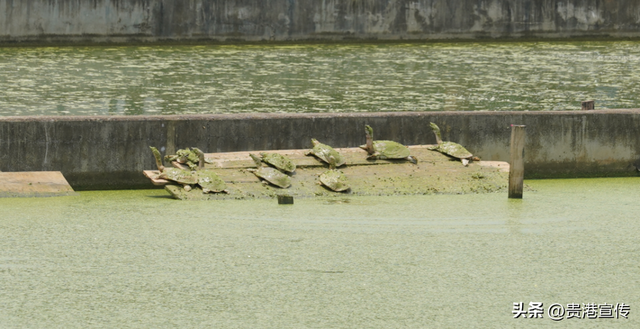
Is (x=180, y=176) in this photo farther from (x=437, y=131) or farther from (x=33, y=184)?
(x=437, y=131)

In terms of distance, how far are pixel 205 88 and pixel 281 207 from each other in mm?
9157

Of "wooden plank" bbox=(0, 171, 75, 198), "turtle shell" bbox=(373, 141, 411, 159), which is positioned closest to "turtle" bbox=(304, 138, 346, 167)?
"turtle shell" bbox=(373, 141, 411, 159)

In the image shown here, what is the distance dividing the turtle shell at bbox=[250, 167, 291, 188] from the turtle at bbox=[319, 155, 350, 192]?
330 mm

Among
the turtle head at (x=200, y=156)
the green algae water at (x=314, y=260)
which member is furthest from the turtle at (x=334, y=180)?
the turtle head at (x=200, y=156)

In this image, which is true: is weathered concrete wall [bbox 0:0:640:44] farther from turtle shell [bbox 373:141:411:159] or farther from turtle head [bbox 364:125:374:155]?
turtle shell [bbox 373:141:411:159]

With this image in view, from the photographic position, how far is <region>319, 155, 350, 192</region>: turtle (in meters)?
8.51

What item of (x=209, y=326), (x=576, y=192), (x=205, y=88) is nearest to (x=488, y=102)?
(x=205, y=88)

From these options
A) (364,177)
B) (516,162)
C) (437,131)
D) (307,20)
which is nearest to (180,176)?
(364,177)

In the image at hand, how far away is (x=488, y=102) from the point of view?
15969 mm

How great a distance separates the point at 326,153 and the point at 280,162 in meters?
0.46

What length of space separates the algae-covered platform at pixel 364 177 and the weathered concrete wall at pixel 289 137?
0.29 metres

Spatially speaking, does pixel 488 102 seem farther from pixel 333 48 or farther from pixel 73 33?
pixel 73 33

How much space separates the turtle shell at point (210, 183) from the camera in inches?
331

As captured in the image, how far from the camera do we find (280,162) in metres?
8.55
